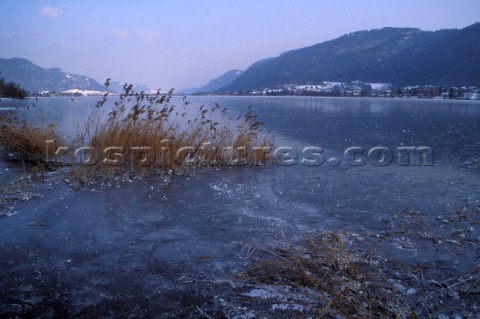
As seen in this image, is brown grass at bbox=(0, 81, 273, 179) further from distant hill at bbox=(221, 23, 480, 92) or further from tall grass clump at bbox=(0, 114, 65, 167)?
distant hill at bbox=(221, 23, 480, 92)

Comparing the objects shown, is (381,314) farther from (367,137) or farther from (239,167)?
(367,137)

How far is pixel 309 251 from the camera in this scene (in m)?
4.41

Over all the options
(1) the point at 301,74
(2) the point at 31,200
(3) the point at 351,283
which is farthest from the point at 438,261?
(1) the point at 301,74

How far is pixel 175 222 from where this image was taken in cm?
562

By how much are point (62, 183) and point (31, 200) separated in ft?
4.37

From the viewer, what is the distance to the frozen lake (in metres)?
3.53

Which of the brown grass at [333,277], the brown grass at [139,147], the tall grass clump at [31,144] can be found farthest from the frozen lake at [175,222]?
the tall grass clump at [31,144]

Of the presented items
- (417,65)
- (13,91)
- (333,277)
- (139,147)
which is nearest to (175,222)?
(333,277)

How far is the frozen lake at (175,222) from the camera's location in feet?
11.6

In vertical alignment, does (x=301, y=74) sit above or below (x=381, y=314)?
above

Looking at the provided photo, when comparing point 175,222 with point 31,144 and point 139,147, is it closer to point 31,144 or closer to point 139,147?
point 139,147

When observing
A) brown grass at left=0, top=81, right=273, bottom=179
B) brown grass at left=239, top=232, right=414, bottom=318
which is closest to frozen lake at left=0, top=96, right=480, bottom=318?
brown grass at left=239, top=232, right=414, bottom=318

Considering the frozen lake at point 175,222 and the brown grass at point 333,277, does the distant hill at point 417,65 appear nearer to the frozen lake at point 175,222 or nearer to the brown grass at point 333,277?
the frozen lake at point 175,222

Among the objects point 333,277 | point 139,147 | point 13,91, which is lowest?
point 333,277
